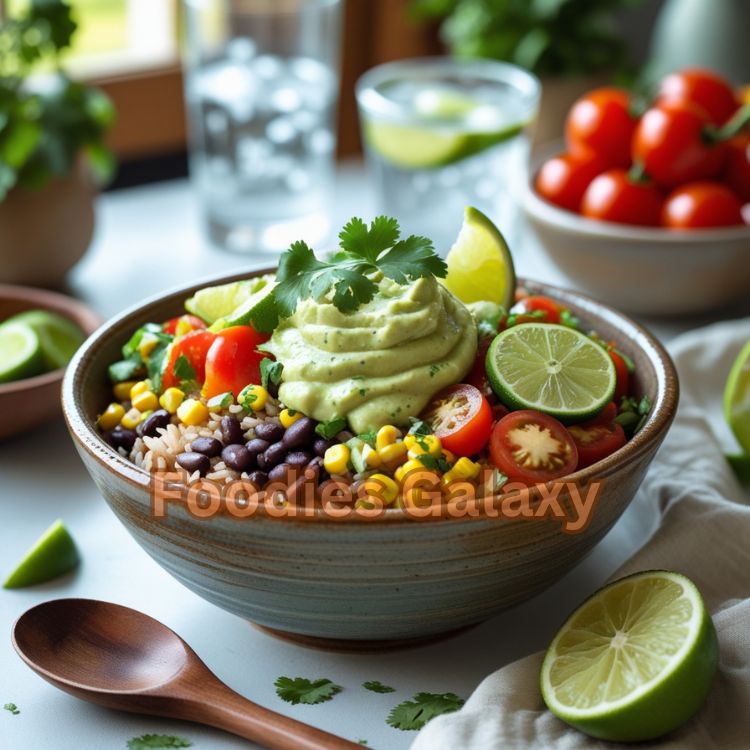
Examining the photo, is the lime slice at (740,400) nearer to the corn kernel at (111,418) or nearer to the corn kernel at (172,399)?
the corn kernel at (172,399)

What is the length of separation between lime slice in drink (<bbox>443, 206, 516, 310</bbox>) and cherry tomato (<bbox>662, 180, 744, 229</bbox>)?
101 cm

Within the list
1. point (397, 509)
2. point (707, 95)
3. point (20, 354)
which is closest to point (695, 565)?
point (397, 509)

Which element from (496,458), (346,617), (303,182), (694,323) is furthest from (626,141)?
(346,617)

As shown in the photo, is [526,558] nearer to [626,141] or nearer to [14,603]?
[14,603]

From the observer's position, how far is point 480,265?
225cm

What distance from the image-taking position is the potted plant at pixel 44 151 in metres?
3.08

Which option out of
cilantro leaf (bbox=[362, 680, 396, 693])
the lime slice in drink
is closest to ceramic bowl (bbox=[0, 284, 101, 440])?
the lime slice in drink

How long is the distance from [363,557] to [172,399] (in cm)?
56

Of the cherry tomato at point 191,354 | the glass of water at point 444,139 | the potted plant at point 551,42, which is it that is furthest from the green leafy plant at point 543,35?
the cherry tomato at point 191,354

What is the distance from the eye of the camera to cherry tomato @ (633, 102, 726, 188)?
314 centimetres

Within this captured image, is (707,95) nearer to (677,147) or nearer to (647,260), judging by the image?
(677,147)

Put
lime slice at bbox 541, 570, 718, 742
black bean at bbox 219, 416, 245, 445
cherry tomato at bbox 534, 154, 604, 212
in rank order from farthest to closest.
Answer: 1. cherry tomato at bbox 534, 154, 604, 212
2. black bean at bbox 219, 416, 245, 445
3. lime slice at bbox 541, 570, 718, 742

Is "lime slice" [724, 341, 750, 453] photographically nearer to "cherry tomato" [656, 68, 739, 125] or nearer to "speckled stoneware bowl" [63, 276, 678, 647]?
"speckled stoneware bowl" [63, 276, 678, 647]

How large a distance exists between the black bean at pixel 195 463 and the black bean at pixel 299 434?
0.13m
